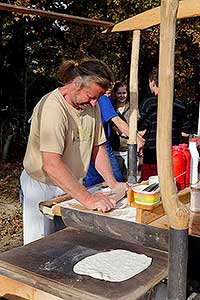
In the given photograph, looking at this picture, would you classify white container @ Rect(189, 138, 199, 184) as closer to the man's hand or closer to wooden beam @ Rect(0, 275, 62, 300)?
the man's hand

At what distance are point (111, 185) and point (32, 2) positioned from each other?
543 cm

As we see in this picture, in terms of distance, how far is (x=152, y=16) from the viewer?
2570 mm

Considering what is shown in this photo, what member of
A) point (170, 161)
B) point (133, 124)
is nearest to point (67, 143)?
point (133, 124)

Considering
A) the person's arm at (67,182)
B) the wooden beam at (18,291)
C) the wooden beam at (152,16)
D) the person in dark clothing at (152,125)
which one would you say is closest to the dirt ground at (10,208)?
the person in dark clothing at (152,125)

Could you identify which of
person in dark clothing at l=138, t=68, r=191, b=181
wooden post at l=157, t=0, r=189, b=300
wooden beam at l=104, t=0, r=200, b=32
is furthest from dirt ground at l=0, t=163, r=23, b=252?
wooden post at l=157, t=0, r=189, b=300

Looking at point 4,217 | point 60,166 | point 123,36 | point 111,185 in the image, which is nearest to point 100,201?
point 60,166

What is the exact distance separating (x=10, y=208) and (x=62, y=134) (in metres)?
3.33

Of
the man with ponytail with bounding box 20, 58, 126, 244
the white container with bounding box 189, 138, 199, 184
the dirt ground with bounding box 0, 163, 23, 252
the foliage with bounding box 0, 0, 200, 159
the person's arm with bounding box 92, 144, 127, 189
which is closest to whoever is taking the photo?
the man with ponytail with bounding box 20, 58, 126, 244

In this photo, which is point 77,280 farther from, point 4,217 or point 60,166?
point 4,217

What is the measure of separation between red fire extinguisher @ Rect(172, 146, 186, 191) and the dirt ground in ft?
7.52

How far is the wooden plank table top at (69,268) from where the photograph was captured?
1.38 metres

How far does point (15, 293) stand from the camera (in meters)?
1.54

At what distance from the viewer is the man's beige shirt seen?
2.02 meters

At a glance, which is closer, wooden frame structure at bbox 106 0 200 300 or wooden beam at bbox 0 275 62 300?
wooden frame structure at bbox 106 0 200 300
